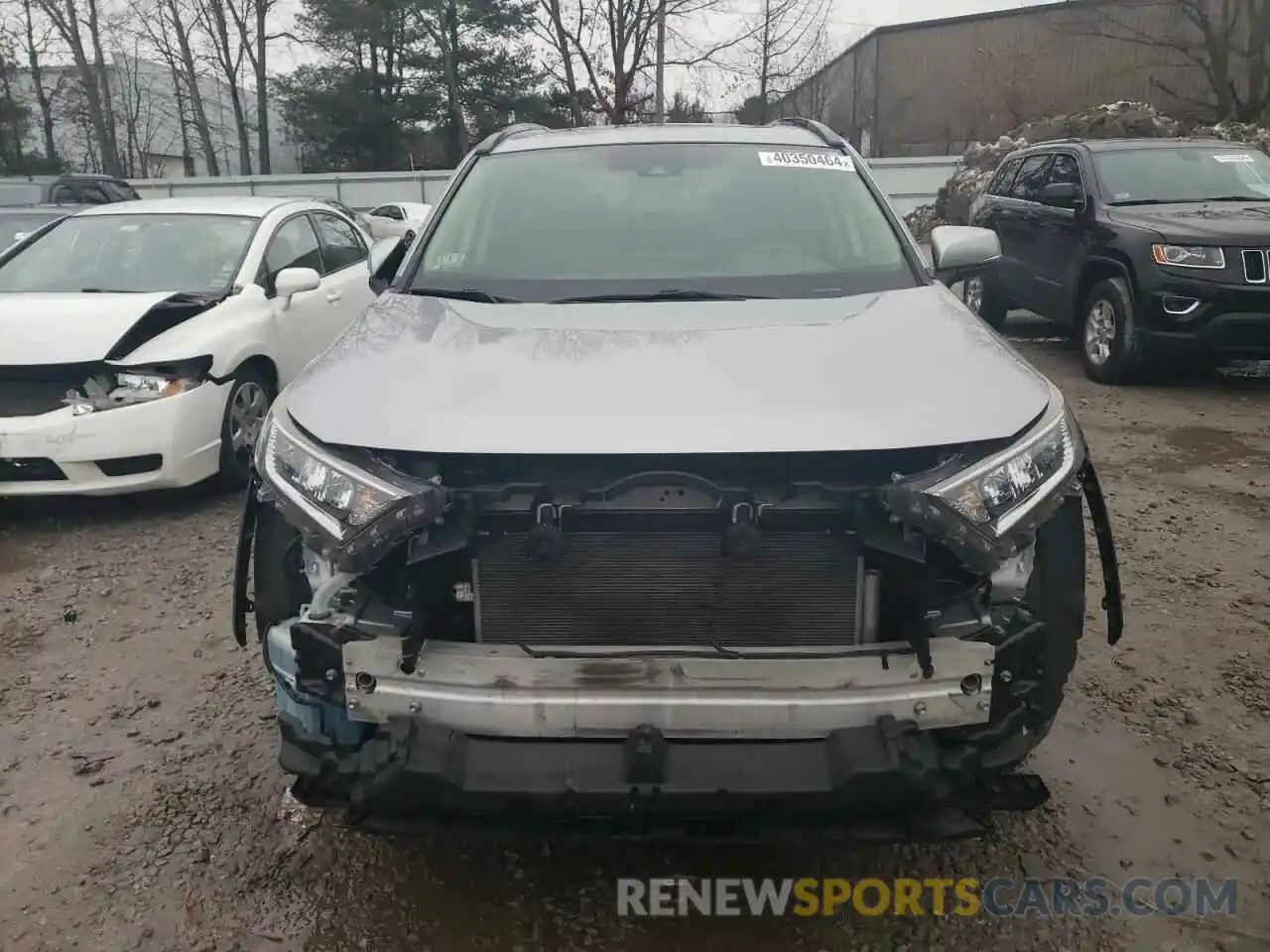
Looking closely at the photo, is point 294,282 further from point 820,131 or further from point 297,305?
point 820,131

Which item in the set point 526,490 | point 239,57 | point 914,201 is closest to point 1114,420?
point 526,490

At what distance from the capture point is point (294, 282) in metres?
5.60

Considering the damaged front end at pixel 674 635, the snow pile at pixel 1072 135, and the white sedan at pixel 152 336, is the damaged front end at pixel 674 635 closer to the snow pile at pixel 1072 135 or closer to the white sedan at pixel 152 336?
the white sedan at pixel 152 336

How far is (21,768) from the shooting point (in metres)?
3.02

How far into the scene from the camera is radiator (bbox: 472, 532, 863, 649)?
80.9 inches

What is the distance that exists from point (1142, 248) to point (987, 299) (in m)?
2.69

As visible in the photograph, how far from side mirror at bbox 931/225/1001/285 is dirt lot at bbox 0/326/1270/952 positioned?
1.44 m

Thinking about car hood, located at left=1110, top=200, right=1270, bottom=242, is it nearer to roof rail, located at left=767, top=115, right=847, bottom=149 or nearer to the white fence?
roof rail, located at left=767, top=115, right=847, bottom=149

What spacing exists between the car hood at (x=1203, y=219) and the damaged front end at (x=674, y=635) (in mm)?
5904

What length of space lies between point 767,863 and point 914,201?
74.6ft

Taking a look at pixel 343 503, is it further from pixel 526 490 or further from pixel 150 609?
pixel 150 609

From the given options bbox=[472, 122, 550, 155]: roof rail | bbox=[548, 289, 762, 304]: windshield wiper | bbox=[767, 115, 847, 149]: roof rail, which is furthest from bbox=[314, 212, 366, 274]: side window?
bbox=[548, 289, 762, 304]: windshield wiper

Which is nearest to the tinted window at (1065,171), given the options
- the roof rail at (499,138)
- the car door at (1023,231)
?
the car door at (1023,231)

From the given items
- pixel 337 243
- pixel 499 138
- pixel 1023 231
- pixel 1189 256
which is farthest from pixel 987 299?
pixel 499 138
